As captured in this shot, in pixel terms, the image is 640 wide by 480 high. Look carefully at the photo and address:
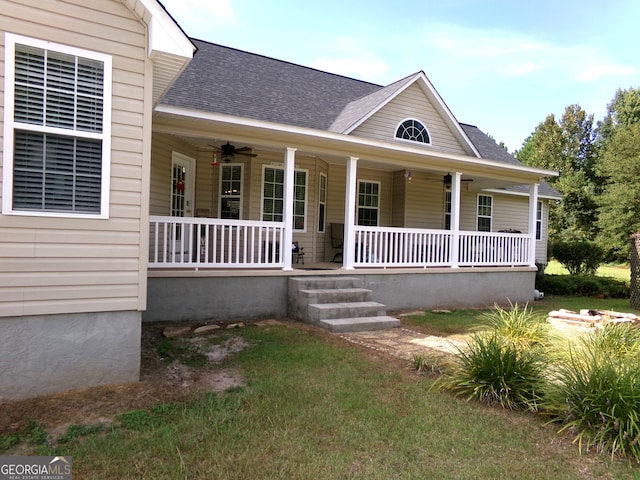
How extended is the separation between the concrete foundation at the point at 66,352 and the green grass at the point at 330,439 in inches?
34.5

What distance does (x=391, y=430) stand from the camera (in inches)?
136

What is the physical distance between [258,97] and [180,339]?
19.4 ft

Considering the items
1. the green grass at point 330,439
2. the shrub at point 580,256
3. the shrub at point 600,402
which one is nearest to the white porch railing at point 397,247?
the green grass at point 330,439

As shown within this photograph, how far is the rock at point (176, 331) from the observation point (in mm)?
6223

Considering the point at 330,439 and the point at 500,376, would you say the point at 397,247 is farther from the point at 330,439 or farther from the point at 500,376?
the point at 330,439

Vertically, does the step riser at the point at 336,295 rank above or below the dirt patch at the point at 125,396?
above

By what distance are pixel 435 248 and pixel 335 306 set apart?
3976 millimetres

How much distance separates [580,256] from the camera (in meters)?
16.6

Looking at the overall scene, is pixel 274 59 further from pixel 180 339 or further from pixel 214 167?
pixel 180 339

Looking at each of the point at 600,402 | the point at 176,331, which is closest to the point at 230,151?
the point at 176,331

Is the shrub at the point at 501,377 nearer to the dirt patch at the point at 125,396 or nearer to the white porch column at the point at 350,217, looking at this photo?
the dirt patch at the point at 125,396

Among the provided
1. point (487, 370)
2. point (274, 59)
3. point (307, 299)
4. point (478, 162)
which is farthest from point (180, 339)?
point (274, 59)

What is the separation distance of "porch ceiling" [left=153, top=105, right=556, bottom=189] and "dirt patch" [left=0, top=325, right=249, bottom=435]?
3618mm

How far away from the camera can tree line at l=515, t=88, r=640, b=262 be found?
91.2 ft
